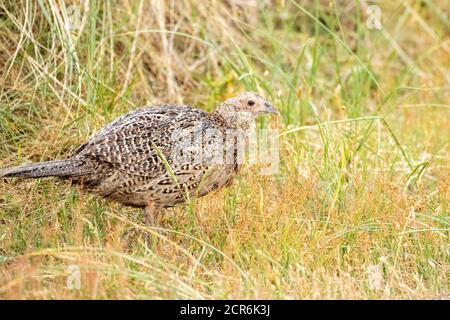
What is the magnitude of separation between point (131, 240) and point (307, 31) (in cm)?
440

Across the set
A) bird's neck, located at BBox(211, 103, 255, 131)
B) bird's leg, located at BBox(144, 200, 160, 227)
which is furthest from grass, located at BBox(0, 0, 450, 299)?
bird's neck, located at BBox(211, 103, 255, 131)

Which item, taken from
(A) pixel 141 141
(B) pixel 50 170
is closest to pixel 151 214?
(A) pixel 141 141

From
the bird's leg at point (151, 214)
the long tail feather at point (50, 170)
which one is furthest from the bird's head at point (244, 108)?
the long tail feather at point (50, 170)

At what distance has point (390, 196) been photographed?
5980 millimetres

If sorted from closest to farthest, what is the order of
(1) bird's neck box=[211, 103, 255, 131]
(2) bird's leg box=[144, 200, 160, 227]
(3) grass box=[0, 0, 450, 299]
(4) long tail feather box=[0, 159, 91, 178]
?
1. (3) grass box=[0, 0, 450, 299]
2. (4) long tail feather box=[0, 159, 91, 178]
3. (2) bird's leg box=[144, 200, 160, 227]
4. (1) bird's neck box=[211, 103, 255, 131]

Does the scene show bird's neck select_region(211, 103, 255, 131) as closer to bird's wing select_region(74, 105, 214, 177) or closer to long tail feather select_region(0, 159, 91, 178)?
bird's wing select_region(74, 105, 214, 177)

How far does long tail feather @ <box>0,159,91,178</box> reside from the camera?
5613mm

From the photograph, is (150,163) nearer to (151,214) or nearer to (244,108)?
(151,214)

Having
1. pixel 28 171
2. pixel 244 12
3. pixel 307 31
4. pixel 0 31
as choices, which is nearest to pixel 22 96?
pixel 0 31

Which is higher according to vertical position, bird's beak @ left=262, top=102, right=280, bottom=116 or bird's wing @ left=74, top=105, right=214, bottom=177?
bird's beak @ left=262, top=102, right=280, bottom=116

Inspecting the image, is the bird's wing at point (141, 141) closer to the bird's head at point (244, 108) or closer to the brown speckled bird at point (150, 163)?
the brown speckled bird at point (150, 163)

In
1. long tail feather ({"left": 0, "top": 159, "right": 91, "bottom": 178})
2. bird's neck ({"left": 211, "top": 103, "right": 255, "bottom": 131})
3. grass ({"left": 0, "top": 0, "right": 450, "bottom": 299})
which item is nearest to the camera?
grass ({"left": 0, "top": 0, "right": 450, "bottom": 299})

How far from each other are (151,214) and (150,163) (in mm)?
352

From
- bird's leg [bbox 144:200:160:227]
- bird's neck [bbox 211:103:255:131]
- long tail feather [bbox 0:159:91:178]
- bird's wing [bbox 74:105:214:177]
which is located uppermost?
bird's neck [bbox 211:103:255:131]
